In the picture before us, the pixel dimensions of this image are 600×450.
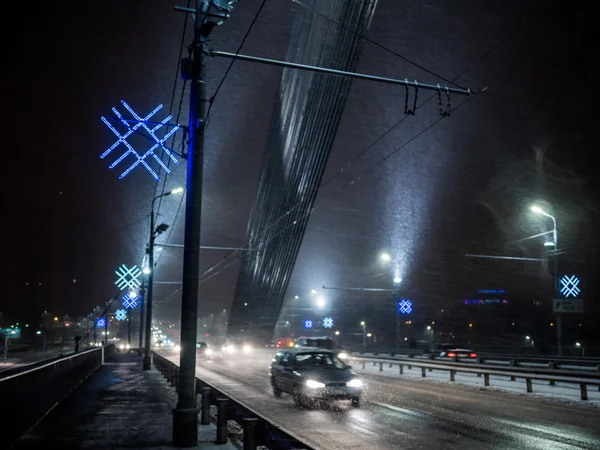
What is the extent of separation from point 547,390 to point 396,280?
18.9m

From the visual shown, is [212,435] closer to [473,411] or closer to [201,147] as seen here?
[201,147]

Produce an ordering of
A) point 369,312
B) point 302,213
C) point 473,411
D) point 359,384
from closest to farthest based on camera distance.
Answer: point 473,411
point 359,384
point 302,213
point 369,312

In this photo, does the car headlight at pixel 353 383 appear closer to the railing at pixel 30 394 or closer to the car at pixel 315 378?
the car at pixel 315 378

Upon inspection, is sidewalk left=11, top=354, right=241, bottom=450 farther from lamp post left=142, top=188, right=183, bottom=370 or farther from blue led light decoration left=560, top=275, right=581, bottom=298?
blue led light decoration left=560, top=275, right=581, bottom=298

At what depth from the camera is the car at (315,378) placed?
15586 mm

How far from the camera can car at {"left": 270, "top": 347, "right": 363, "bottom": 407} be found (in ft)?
51.1

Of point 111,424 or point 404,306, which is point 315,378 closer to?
point 111,424

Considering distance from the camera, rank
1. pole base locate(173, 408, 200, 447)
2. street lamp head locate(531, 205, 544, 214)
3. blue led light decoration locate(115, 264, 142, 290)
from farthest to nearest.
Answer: blue led light decoration locate(115, 264, 142, 290)
street lamp head locate(531, 205, 544, 214)
pole base locate(173, 408, 200, 447)

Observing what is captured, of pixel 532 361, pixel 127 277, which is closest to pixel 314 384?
pixel 532 361

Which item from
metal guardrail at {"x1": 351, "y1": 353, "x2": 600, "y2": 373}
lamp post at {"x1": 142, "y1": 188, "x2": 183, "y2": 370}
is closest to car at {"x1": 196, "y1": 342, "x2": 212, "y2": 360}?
lamp post at {"x1": 142, "y1": 188, "x2": 183, "y2": 370}

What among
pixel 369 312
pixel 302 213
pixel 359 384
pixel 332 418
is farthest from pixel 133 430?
pixel 369 312

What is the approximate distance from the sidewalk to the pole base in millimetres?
→ 161

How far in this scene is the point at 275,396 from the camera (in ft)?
61.0

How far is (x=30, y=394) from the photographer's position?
36.6 ft
